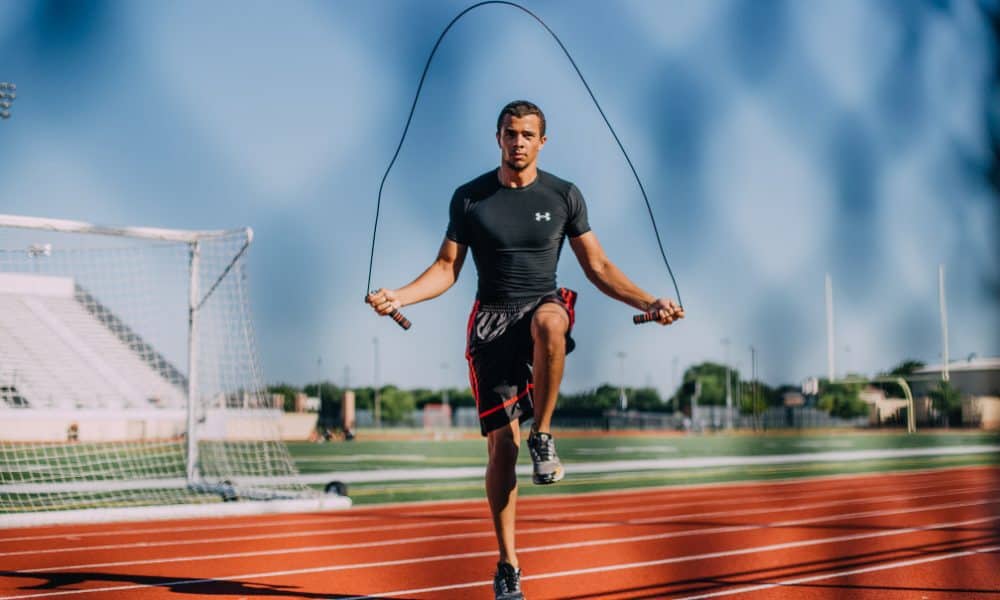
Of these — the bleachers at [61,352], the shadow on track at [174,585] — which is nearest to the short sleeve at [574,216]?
the shadow on track at [174,585]

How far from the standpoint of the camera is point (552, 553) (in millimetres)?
5754

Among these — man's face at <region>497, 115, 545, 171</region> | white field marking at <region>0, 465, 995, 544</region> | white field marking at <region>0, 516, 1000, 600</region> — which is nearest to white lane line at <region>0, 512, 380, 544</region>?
white field marking at <region>0, 465, 995, 544</region>

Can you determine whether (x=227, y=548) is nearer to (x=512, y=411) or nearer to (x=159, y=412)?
(x=159, y=412)

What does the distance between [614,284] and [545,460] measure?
0.67 metres

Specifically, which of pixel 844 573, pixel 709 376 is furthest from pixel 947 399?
pixel 844 573

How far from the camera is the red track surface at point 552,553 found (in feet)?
13.7

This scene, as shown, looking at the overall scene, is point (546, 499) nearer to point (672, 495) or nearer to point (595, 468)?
point (672, 495)

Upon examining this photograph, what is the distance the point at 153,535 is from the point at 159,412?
1.88 metres

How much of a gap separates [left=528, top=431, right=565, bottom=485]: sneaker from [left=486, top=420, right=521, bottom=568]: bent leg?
0.26 m

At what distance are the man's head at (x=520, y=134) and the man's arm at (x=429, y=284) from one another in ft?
0.90

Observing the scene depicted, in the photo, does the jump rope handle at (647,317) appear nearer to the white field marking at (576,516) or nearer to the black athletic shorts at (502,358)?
the black athletic shorts at (502,358)

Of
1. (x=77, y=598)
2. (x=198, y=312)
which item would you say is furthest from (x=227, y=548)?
(x=198, y=312)

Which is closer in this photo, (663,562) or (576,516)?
(663,562)

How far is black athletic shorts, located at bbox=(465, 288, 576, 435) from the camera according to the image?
285cm
